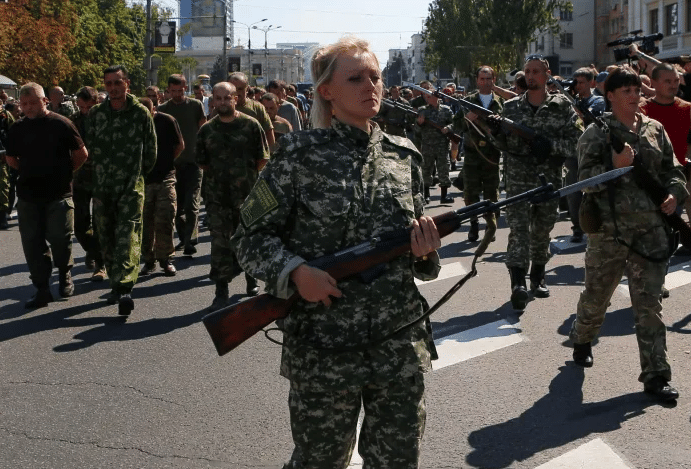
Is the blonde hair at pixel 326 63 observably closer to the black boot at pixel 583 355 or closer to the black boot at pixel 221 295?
the black boot at pixel 583 355

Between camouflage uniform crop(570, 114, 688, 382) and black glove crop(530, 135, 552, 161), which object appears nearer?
camouflage uniform crop(570, 114, 688, 382)

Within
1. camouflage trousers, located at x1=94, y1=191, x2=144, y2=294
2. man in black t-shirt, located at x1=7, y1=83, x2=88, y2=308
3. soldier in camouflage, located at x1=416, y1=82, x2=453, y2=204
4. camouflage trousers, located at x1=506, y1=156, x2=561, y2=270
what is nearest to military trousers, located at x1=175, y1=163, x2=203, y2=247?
man in black t-shirt, located at x1=7, y1=83, x2=88, y2=308

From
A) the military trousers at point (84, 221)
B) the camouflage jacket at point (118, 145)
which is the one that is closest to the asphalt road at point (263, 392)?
the camouflage jacket at point (118, 145)

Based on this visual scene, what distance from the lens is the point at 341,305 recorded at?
3332 mm

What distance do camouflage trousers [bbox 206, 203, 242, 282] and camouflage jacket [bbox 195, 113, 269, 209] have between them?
3.1 inches

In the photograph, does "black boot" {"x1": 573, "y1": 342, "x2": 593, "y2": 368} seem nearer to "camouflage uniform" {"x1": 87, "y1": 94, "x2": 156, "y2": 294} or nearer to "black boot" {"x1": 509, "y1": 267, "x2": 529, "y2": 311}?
"black boot" {"x1": 509, "y1": 267, "x2": 529, "y2": 311}

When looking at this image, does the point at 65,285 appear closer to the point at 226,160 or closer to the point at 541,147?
the point at 226,160

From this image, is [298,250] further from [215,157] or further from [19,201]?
[19,201]

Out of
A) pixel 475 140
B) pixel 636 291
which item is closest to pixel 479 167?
pixel 475 140

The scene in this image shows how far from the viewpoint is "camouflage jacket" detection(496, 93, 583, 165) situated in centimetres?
867

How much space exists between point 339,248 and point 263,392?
3.06 m

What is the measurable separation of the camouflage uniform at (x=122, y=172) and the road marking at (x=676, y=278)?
15.0ft

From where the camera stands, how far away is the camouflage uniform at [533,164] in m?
8.64

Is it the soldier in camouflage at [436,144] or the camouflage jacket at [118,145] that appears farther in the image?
the soldier in camouflage at [436,144]
